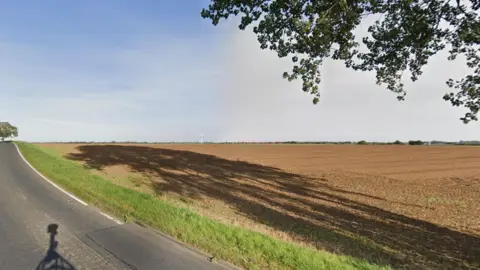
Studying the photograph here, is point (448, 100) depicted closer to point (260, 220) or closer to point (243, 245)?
point (260, 220)

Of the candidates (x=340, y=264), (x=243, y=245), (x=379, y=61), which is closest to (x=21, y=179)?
(x=243, y=245)

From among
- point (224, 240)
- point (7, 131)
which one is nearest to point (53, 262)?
point (224, 240)

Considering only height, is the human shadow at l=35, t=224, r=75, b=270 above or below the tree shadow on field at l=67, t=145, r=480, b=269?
above

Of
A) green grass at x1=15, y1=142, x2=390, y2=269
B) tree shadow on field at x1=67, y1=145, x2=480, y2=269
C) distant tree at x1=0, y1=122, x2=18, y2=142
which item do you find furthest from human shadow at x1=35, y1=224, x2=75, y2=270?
distant tree at x1=0, y1=122, x2=18, y2=142

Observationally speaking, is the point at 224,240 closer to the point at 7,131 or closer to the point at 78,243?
the point at 78,243

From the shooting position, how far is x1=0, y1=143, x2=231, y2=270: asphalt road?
546 cm

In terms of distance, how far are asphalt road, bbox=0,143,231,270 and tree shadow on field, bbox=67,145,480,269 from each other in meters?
4.28

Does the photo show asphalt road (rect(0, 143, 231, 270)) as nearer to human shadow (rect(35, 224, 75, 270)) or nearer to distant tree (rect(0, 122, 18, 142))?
human shadow (rect(35, 224, 75, 270))

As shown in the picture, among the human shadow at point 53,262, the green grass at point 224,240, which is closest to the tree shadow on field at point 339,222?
the green grass at point 224,240

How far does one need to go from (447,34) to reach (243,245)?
9834mm

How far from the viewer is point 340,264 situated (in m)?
5.87

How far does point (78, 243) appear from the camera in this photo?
638 cm

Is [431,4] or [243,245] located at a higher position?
[431,4]

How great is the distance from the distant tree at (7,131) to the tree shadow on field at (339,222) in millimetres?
Answer: 148444
